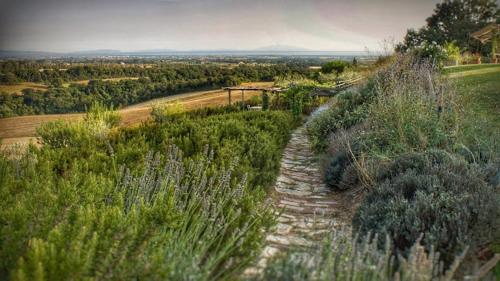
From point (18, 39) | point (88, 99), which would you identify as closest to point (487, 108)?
point (18, 39)

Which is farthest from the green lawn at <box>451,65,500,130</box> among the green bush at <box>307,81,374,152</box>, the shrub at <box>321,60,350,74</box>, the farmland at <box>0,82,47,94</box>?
the shrub at <box>321,60,350,74</box>

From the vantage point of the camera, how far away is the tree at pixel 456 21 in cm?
2766

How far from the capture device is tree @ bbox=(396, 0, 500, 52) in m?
27.7

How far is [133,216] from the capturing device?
1783 millimetres

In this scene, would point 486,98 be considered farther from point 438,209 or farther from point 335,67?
point 335,67

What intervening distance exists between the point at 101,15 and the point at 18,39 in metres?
3.97

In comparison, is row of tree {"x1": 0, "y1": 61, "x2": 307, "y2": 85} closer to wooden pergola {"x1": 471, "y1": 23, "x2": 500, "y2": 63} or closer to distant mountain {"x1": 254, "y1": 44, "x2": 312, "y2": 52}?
distant mountain {"x1": 254, "y1": 44, "x2": 312, "y2": 52}

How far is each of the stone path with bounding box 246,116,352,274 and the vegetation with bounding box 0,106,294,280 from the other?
216mm

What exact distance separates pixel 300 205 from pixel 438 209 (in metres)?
1.29

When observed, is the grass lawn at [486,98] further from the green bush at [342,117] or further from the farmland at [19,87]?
the farmland at [19,87]

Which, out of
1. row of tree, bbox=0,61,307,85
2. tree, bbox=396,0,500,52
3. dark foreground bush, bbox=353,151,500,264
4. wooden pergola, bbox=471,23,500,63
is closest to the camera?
dark foreground bush, bbox=353,151,500,264

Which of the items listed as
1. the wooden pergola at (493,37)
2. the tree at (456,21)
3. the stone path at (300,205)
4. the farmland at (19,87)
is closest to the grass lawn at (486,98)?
the stone path at (300,205)

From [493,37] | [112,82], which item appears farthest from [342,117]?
[493,37]

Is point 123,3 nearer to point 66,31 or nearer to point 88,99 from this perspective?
point 66,31
